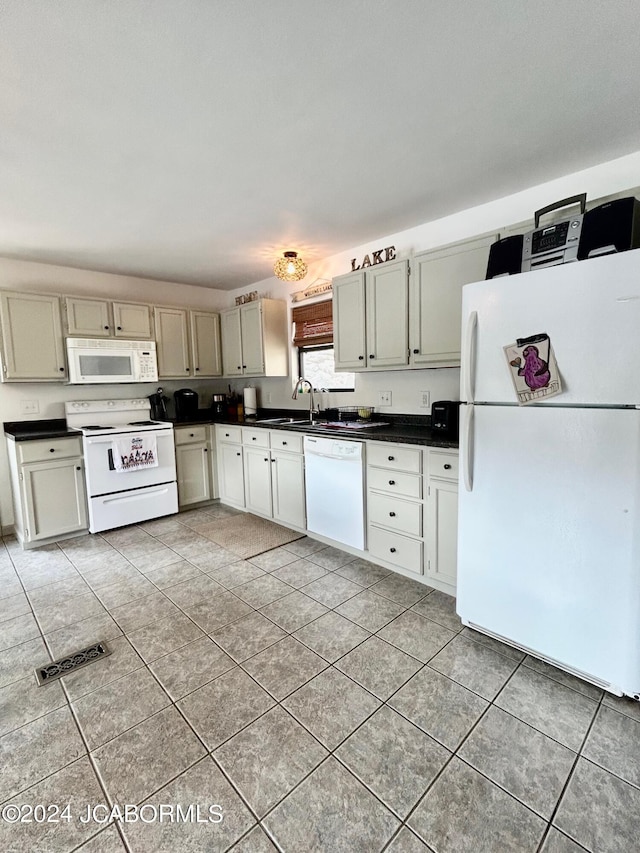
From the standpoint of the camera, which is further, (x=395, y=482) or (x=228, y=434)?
(x=228, y=434)

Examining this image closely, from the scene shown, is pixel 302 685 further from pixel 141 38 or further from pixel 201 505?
pixel 201 505

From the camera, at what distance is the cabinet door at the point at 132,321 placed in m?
3.86

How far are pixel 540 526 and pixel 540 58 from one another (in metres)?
1.80

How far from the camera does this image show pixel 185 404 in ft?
14.3

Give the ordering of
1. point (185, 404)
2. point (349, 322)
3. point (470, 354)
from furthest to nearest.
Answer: point (185, 404) → point (349, 322) → point (470, 354)

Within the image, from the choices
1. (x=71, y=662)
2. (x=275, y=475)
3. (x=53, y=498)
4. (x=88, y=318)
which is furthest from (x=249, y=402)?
(x=71, y=662)

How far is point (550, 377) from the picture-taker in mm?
1649

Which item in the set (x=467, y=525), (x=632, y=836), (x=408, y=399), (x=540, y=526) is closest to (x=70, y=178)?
(x=408, y=399)

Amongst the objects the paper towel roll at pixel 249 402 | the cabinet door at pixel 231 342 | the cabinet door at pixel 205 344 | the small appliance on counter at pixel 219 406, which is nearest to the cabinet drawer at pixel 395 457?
the paper towel roll at pixel 249 402

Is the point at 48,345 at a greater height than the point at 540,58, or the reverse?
the point at 540,58

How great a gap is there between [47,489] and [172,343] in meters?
1.81

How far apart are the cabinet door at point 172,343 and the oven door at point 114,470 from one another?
0.75 meters

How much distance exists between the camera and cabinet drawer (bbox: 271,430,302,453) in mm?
3311

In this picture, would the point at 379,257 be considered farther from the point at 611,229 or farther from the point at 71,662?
the point at 71,662
